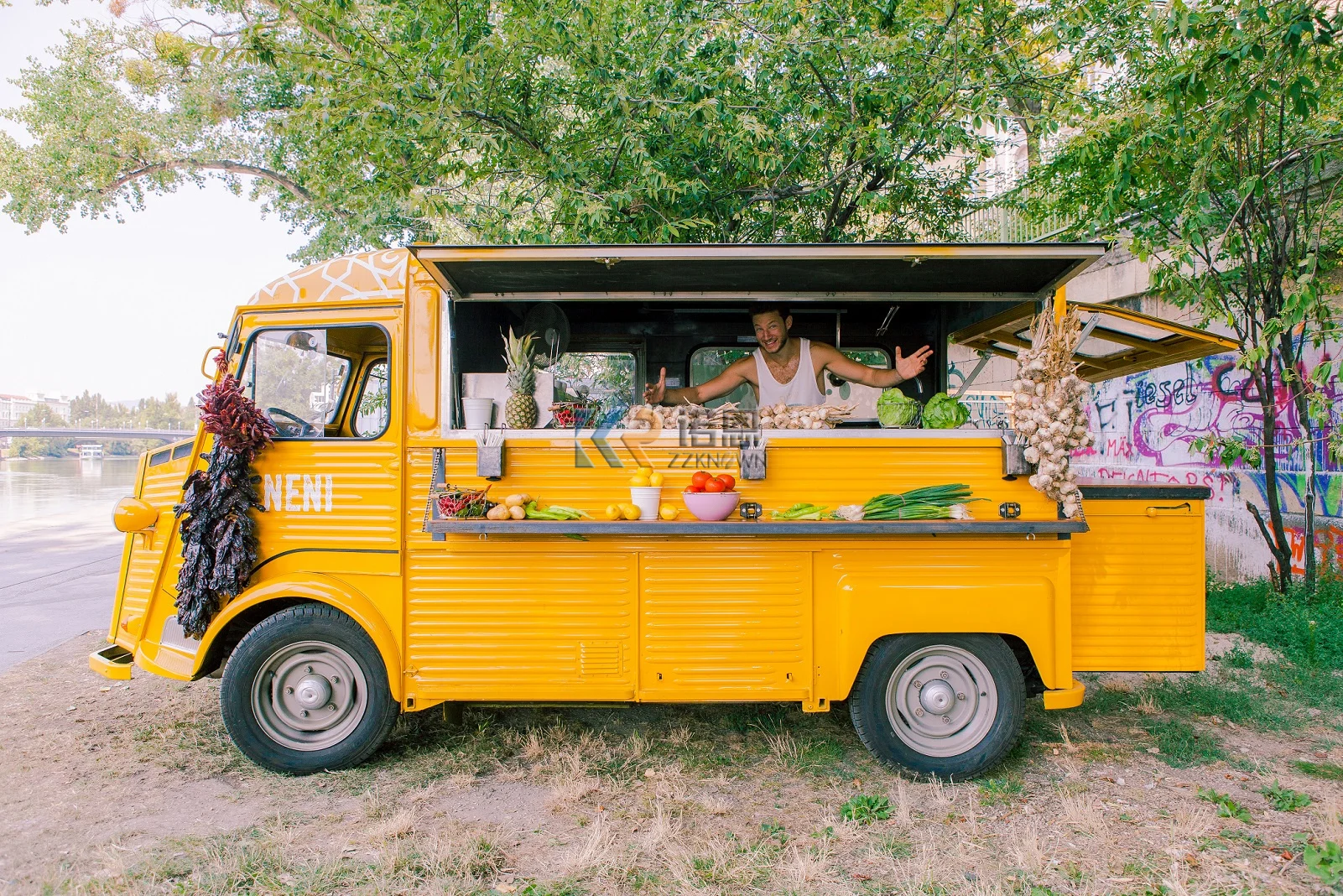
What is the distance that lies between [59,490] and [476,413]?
35953 mm

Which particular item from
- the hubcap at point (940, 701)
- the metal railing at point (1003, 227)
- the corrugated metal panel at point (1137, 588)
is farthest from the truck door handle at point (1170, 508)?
the metal railing at point (1003, 227)

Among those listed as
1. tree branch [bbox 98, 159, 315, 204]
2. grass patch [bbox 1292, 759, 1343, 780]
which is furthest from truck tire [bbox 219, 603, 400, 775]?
tree branch [bbox 98, 159, 315, 204]

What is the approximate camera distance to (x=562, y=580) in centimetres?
434

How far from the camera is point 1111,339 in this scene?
529 centimetres

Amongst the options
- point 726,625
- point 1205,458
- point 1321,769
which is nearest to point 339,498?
point 726,625

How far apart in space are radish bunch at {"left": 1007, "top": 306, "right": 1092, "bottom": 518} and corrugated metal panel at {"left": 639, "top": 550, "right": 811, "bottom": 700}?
1.35 metres

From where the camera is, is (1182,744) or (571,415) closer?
(571,415)

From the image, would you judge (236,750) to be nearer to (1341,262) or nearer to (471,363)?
(471,363)

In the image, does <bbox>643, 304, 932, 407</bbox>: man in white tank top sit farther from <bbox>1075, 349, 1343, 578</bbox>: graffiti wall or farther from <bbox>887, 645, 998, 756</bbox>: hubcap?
<bbox>1075, 349, 1343, 578</bbox>: graffiti wall

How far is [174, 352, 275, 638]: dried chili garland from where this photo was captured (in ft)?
14.1

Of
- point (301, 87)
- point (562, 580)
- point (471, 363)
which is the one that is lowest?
point (562, 580)

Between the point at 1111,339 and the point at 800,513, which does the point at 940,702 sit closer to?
the point at 800,513

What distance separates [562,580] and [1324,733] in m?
4.99

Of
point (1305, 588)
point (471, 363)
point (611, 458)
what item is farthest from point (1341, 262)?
point (471, 363)
